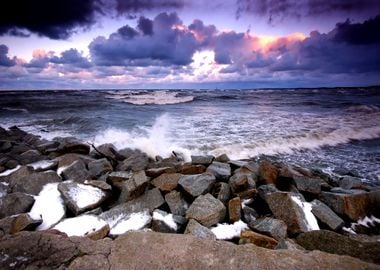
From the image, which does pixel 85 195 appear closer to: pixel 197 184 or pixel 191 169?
pixel 197 184

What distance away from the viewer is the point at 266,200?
3.70m

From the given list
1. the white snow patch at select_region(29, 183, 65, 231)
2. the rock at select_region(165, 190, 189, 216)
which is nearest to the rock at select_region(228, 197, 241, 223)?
the rock at select_region(165, 190, 189, 216)

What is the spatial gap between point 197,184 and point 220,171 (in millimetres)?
806

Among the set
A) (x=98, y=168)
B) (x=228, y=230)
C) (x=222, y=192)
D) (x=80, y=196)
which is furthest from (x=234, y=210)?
(x=98, y=168)

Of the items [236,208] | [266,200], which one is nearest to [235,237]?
[236,208]

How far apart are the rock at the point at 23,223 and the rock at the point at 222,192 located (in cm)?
239

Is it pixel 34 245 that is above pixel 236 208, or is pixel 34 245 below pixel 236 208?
above

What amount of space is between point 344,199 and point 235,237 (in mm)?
1893

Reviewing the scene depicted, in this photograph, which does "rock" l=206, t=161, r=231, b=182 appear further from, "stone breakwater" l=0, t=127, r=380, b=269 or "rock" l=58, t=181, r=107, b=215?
"rock" l=58, t=181, r=107, b=215

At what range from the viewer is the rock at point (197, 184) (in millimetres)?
3736

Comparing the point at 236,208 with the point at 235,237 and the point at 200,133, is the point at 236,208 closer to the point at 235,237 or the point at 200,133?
the point at 235,237

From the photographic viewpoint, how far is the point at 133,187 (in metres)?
3.84

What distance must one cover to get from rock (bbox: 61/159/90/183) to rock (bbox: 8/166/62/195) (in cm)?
28

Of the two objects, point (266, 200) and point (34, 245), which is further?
point (266, 200)
